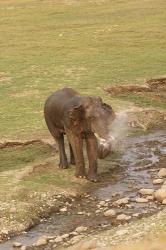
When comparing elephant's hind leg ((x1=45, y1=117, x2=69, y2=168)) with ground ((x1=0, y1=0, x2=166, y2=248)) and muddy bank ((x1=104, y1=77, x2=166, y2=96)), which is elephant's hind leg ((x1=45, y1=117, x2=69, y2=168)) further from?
muddy bank ((x1=104, y1=77, x2=166, y2=96))

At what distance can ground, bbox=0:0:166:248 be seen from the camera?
522 inches

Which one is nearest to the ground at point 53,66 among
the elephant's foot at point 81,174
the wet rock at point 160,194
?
the elephant's foot at point 81,174

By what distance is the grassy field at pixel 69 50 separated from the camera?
19875mm

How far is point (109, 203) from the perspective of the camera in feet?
40.8

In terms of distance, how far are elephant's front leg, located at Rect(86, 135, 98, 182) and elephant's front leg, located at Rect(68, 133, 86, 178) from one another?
149 mm

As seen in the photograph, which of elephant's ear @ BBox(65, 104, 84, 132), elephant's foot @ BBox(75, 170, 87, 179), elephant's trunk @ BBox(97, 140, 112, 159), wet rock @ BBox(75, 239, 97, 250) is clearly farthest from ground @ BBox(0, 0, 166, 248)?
wet rock @ BBox(75, 239, 97, 250)

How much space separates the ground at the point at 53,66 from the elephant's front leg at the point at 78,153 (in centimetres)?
22

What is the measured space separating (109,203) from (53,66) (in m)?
12.7

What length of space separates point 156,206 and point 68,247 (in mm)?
2398

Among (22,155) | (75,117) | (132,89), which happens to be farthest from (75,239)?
(132,89)

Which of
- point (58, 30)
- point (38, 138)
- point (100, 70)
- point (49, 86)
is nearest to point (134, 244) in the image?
point (38, 138)

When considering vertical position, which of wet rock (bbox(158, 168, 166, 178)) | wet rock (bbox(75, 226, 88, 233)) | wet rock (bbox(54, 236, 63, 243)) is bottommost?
wet rock (bbox(158, 168, 166, 178))

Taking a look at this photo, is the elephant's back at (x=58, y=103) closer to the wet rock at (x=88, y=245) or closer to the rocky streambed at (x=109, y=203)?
the rocky streambed at (x=109, y=203)

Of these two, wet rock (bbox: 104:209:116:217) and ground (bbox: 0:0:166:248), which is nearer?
wet rock (bbox: 104:209:116:217)
